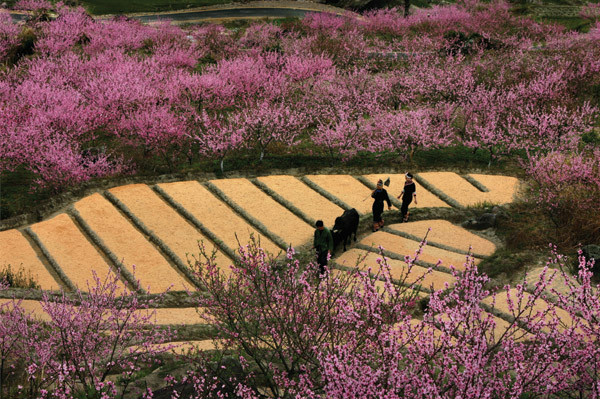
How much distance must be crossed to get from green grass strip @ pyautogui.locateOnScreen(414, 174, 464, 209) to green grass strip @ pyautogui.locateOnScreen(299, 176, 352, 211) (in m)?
2.86

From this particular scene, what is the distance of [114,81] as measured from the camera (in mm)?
25172

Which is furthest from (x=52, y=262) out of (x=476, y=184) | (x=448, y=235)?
(x=476, y=184)

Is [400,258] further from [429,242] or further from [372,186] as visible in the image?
[372,186]

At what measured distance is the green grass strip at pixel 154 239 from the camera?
44.5 feet

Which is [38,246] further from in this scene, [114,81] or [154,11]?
[154,11]

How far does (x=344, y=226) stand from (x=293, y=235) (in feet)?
5.12

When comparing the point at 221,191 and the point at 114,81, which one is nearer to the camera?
the point at 221,191

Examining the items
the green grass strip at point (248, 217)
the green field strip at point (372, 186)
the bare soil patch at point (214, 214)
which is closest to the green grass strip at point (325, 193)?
the green field strip at point (372, 186)

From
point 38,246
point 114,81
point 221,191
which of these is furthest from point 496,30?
point 38,246

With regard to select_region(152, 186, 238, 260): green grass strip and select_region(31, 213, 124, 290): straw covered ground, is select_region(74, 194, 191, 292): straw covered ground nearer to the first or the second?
select_region(31, 213, 124, 290): straw covered ground

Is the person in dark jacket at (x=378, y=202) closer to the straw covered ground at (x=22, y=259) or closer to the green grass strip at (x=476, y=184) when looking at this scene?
the green grass strip at (x=476, y=184)

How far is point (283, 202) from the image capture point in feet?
55.4

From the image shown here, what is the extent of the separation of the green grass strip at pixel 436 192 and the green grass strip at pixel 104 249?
9.04 metres

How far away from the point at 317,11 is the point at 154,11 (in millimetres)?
16064
